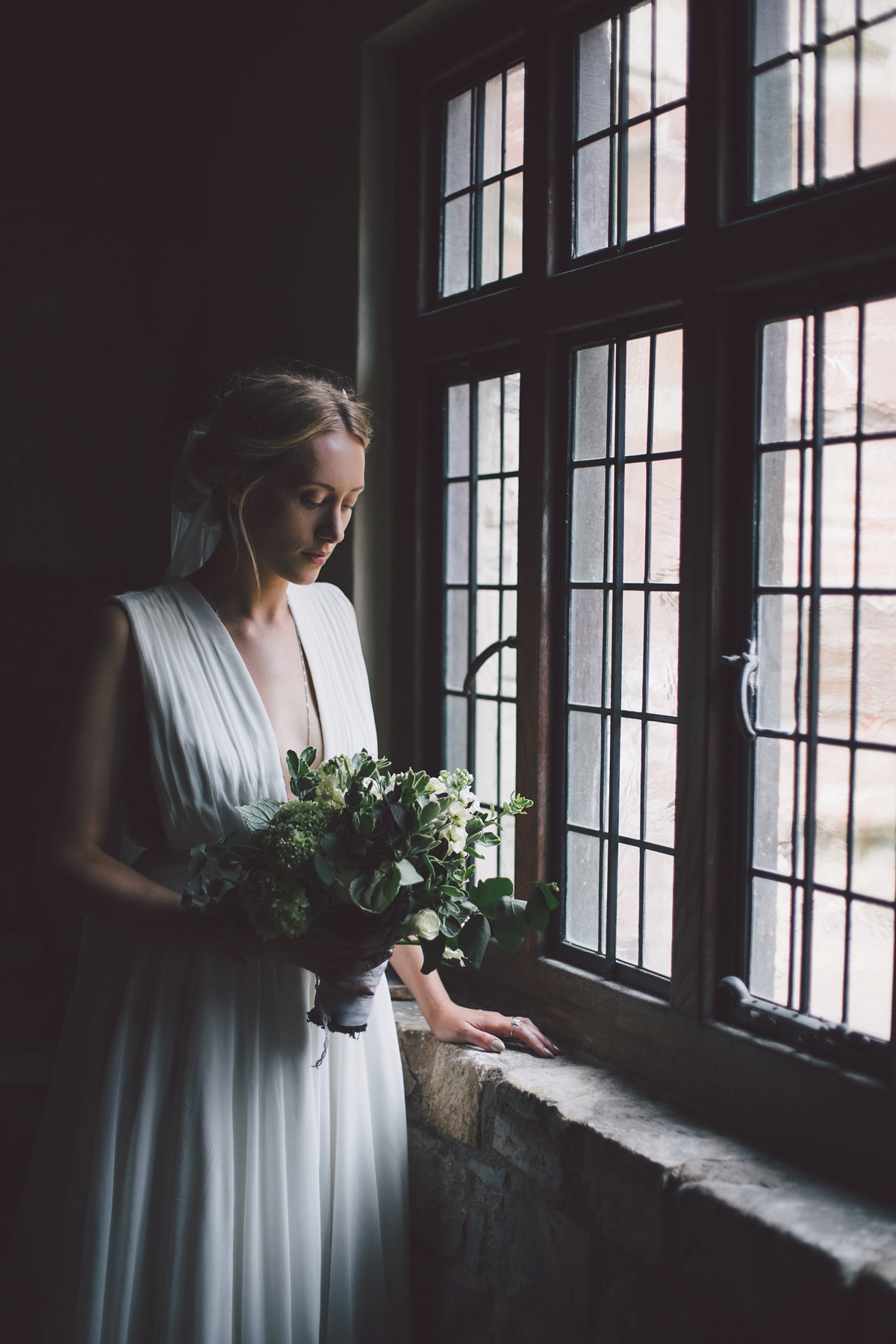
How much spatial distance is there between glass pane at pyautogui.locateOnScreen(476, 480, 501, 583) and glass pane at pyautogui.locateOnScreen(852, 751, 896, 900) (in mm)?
1029

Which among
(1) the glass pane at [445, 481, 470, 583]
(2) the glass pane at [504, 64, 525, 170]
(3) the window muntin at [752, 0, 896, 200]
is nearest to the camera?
(3) the window muntin at [752, 0, 896, 200]

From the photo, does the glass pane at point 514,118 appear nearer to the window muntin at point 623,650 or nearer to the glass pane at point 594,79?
the glass pane at point 594,79

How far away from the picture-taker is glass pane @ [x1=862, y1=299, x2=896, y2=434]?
167 cm

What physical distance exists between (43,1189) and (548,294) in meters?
2.03

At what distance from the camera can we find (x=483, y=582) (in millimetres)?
2543

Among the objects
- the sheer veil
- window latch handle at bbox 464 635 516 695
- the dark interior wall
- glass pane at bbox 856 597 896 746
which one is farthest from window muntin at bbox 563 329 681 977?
the dark interior wall

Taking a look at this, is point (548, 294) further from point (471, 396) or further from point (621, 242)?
point (471, 396)

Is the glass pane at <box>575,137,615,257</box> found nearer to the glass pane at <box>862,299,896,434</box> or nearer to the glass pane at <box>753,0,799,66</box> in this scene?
the glass pane at <box>753,0,799,66</box>

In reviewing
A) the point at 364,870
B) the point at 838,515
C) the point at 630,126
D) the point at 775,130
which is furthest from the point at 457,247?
the point at 364,870

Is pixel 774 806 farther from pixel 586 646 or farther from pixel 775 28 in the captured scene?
pixel 775 28

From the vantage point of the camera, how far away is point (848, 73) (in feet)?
5.60

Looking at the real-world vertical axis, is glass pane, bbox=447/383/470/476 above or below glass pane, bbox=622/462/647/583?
above

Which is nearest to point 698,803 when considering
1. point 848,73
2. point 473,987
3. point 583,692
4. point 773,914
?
point 773,914

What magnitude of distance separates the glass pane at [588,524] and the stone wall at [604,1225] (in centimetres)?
103
